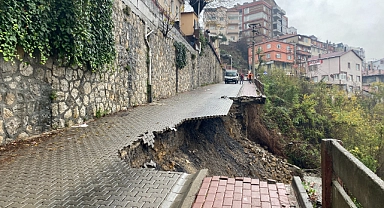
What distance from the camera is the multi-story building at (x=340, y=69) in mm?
48412

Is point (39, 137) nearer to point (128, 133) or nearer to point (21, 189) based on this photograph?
point (128, 133)

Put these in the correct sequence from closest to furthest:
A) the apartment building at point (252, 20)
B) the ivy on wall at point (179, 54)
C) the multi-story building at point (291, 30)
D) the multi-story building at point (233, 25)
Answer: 1. the ivy on wall at point (179, 54)
2. the apartment building at point (252, 20)
3. the multi-story building at point (233, 25)
4. the multi-story building at point (291, 30)

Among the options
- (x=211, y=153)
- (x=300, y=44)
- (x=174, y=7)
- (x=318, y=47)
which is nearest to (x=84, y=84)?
(x=211, y=153)

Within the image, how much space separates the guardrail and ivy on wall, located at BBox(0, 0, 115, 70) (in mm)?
5743

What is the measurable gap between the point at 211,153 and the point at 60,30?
6.16 m

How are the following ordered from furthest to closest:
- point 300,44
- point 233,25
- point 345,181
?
point 233,25 < point 300,44 < point 345,181

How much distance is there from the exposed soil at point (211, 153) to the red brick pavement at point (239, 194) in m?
2.13

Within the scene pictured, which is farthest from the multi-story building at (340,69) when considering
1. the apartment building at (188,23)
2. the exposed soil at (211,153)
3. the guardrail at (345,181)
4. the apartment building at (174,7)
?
the guardrail at (345,181)

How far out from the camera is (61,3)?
6551 millimetres

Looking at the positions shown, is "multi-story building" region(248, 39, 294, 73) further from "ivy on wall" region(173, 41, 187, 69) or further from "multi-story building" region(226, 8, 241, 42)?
"ivy on wall" region(173, 41, 187, 69)

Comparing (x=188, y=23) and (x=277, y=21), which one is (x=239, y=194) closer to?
(x=188, y=23)

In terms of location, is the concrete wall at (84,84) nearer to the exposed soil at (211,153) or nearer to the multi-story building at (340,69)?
the exposed soil at (211,153)

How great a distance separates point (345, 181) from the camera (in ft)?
7.69

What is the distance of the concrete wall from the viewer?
5645mm
